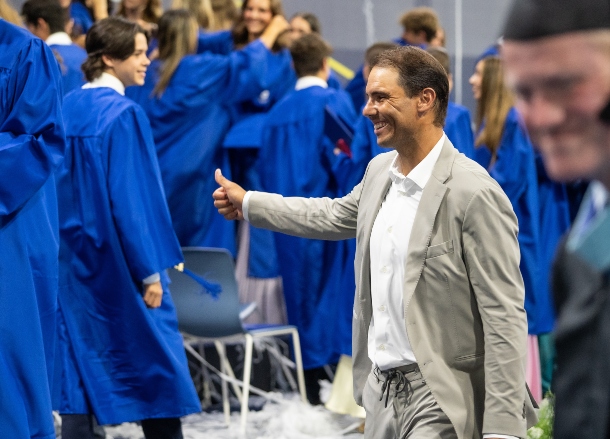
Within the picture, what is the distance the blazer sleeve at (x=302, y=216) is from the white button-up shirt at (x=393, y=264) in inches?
8.8

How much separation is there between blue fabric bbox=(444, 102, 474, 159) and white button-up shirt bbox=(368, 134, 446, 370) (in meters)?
2.48

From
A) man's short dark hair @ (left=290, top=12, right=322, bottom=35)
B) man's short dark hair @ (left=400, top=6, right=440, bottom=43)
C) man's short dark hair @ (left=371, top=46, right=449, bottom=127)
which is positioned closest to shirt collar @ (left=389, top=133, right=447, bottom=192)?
man's short dark hair @ (left=371, top=46, right=449, bottom=127)

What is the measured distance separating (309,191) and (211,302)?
1.26 m

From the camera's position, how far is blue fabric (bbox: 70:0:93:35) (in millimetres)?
6805

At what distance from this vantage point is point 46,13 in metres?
5.41

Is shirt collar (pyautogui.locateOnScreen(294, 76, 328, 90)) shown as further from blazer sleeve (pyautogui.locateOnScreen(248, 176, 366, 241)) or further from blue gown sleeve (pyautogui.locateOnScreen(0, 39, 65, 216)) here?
blazer sleeve (pyautogui.locateOnScreen(248, 176, 366, 241))

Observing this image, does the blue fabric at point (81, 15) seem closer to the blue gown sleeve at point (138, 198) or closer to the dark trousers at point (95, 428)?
the blue gown sleeve at point (138, 198)

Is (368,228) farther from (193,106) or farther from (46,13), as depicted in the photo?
(193,106)

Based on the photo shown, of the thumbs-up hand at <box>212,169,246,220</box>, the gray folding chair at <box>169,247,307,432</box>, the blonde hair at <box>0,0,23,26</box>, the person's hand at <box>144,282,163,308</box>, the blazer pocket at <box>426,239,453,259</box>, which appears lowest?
the gray folding chair at <box>169,247,307,432</box>

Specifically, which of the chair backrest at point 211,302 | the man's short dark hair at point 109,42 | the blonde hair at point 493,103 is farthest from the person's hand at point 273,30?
the man's short dark hair at point 109,42

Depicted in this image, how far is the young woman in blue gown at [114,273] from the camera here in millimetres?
3932

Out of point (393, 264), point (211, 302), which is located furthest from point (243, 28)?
point (393, 264)

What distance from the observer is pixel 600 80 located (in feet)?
3.25

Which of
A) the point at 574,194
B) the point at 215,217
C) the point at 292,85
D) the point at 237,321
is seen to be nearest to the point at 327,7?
the point at 292,85
